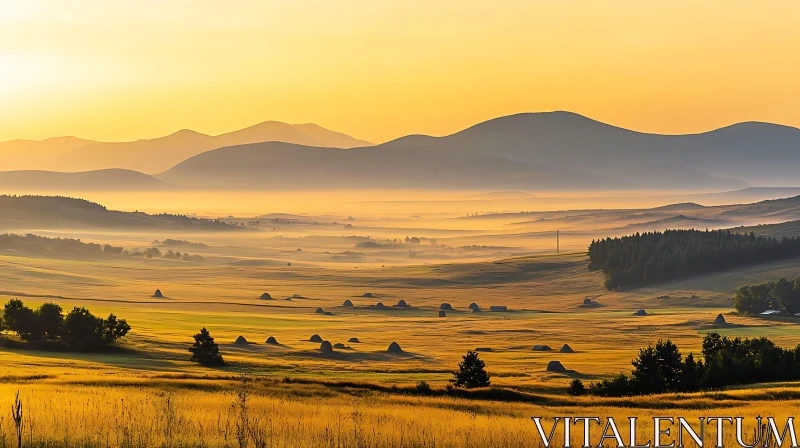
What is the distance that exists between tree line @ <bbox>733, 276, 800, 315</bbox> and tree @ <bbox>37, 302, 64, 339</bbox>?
11716cm

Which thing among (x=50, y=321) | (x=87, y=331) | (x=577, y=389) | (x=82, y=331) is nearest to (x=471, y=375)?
(x=577, y=389)

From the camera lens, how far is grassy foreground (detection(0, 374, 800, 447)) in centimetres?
2651

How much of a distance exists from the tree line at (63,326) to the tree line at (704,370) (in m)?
48.2

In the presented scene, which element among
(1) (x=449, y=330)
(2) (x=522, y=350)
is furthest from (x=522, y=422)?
(1) (x=449, y=330)

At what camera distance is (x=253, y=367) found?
279 feet

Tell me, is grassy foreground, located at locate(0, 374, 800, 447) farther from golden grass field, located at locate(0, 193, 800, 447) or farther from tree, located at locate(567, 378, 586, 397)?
tree, located at locate(567, 378, 586, 397)

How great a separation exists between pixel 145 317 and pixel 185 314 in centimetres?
1527

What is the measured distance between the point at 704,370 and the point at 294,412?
1683 inches

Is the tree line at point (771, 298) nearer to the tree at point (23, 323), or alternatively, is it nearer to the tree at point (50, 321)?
the tree at point (50, 321)

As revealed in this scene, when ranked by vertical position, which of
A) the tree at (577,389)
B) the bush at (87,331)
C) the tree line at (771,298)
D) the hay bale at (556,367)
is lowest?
the hay bale at (556,367)

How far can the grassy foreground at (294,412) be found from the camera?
87.0 ft

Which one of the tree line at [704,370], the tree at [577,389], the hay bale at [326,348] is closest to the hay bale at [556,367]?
the tree line at [704,370]

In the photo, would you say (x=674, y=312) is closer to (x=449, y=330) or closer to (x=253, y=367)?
(x=449, y=330)

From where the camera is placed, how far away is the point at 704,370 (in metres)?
70.4
